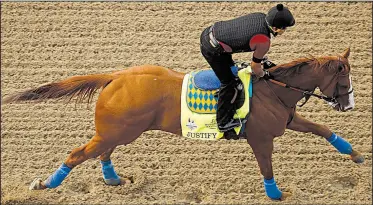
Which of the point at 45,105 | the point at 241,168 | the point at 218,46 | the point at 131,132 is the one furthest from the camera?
the point at 45,105

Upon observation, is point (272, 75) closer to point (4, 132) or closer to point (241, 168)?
point (241, 168)

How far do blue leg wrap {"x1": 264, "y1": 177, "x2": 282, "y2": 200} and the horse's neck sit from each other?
33.7 inches

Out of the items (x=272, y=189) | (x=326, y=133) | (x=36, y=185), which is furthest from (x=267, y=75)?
(x=36, y=185)

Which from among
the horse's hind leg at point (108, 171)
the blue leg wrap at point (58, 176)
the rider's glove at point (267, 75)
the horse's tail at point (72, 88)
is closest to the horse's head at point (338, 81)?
the rider's glove at point (267, 75)

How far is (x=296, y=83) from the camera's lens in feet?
21.3

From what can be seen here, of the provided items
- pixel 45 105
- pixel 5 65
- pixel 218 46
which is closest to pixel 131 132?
pixel 218 46

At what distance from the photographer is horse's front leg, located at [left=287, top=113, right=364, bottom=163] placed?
23.1ft

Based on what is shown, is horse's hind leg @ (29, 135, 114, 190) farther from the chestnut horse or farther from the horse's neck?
the horse's neck

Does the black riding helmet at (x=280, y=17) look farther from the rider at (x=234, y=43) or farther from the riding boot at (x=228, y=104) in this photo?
the riding boot at (x=228, y=104)

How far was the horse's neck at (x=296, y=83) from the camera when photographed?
6.45m

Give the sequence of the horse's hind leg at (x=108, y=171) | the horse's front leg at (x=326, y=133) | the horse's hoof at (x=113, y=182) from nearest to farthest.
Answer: the horse's front leg at (x=326, y=133) → the horse's hind leg at (x=108, y=171) → the horse's hoof at (x=113, y=182)

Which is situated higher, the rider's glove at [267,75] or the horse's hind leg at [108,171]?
the rider's glove at [267,75]

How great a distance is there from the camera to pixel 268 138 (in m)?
6.66

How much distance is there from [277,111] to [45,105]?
9.61ft
